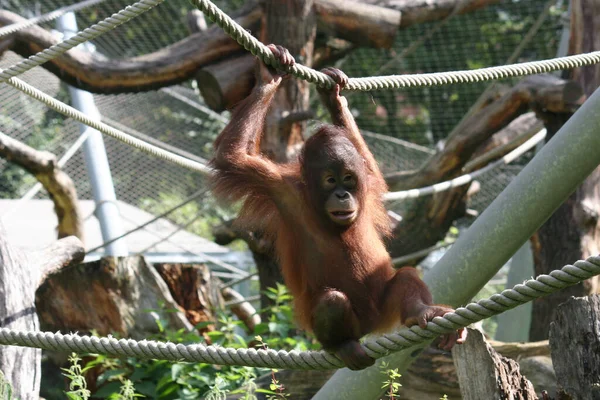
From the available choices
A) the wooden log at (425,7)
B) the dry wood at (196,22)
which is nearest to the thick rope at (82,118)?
the dry wood at (196,22)

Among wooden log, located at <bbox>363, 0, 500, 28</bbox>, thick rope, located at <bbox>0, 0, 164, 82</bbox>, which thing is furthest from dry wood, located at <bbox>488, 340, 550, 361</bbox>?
wooden log, located at <bbox>363, 0, 500, 28</bbox>

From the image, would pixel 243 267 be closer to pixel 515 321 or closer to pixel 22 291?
pixel 515 321

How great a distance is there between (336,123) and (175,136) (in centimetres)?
508

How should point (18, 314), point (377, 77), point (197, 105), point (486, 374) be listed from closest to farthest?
point (486, 374) → point (377, 77) → point (18, 314) → point (197, 105)

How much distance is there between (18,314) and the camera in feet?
11.7

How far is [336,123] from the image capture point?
348 cm

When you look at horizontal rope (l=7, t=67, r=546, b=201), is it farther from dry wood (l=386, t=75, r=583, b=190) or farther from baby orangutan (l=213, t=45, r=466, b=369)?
baby orangutan (l=213, t=45, r=466, b=369)

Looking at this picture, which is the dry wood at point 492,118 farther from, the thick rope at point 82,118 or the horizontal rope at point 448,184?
the thick rope at point 82,118

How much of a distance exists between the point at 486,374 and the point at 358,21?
3634mm

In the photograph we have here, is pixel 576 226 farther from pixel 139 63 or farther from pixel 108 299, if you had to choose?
pixel 139 63

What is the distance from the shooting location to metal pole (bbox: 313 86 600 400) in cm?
334

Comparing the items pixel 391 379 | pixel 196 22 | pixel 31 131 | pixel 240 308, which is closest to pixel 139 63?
pixel 196 22

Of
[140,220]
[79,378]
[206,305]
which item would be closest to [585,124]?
[79,378]

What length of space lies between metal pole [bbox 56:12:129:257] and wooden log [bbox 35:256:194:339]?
132 centimetres
